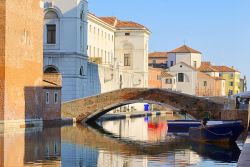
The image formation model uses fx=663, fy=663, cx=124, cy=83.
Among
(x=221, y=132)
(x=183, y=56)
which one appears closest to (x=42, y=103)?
(x=221, y=132)

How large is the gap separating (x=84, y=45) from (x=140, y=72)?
66.5ft

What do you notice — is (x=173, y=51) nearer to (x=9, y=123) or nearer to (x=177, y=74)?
(x=177, y=74)

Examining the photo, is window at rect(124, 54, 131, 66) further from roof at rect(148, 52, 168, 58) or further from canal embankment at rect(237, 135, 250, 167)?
canal embankment at rect(237, 135, 250, 167)

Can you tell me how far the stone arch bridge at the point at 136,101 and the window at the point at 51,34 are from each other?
6.79 meters

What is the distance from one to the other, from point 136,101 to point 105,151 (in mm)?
17899

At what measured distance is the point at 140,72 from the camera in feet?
226

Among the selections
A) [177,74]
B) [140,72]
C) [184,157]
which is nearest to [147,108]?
[140,72]

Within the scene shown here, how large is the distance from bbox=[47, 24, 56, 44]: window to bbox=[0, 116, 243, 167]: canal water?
53.4ft

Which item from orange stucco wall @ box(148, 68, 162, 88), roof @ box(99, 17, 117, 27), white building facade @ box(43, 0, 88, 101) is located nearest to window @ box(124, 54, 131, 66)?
roof @ box(99, 17, 117, 27)

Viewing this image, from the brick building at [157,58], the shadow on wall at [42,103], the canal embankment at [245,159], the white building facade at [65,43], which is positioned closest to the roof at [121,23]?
the white building facade at [65,43]

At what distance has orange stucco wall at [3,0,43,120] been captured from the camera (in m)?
32.8

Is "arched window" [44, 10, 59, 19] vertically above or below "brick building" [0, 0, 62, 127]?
above

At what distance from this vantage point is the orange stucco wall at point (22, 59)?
32.8 metres

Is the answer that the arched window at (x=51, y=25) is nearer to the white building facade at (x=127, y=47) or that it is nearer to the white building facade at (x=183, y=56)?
the white building facade at (x=127, y=47)
